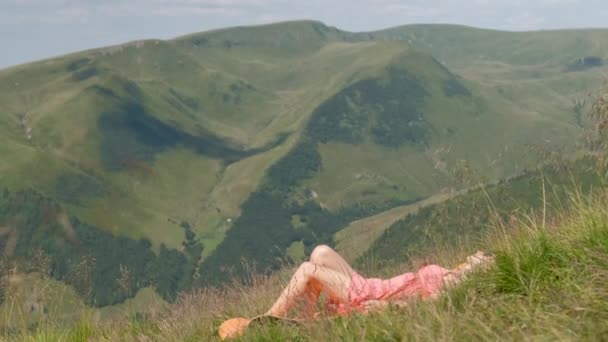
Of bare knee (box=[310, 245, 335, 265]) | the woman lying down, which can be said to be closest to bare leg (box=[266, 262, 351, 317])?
the woman lying down

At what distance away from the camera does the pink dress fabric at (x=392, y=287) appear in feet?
20.3

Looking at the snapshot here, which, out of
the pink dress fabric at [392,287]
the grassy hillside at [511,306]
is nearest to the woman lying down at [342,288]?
the pink dress fabric at [392,287]

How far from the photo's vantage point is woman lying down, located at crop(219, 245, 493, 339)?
5.95 meters

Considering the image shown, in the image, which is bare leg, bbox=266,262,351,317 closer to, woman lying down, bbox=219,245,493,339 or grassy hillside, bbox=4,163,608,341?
woman lying down, bbox=219,245,493,339

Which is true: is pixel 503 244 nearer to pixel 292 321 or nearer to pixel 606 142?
pixel 292 321

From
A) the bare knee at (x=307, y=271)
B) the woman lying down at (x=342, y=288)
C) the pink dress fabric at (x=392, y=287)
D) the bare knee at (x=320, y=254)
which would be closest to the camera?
the woman lying down at (x=342, y=288)

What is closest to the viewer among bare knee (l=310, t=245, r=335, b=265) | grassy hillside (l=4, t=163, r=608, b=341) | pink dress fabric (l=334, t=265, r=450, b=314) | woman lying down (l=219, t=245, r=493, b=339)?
grassy hillside (l=4, t=163, r=608, b=341)

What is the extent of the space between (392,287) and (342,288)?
555 mm

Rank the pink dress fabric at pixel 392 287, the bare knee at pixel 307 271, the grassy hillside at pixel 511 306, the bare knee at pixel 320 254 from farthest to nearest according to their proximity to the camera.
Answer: the bare knee at pixel 320 254 < the bare knee at pixel 307 271 < the pink dress fabric at pixel 392 287 < the grassy hillside at pixel 511 306

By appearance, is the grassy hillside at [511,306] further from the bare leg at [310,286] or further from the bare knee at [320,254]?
the bare knee at [320,254]

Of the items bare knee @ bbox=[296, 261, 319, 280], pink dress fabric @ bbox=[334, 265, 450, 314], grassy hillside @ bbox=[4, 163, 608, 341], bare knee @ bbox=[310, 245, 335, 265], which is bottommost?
pink dress fabric @ bbox=[334, 265, 450, 314]

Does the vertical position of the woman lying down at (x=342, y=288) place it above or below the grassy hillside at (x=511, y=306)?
below

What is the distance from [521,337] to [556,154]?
6.14 metres

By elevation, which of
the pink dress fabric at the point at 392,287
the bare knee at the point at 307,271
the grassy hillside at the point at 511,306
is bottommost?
the pink dress fabric at the point at 392,287
